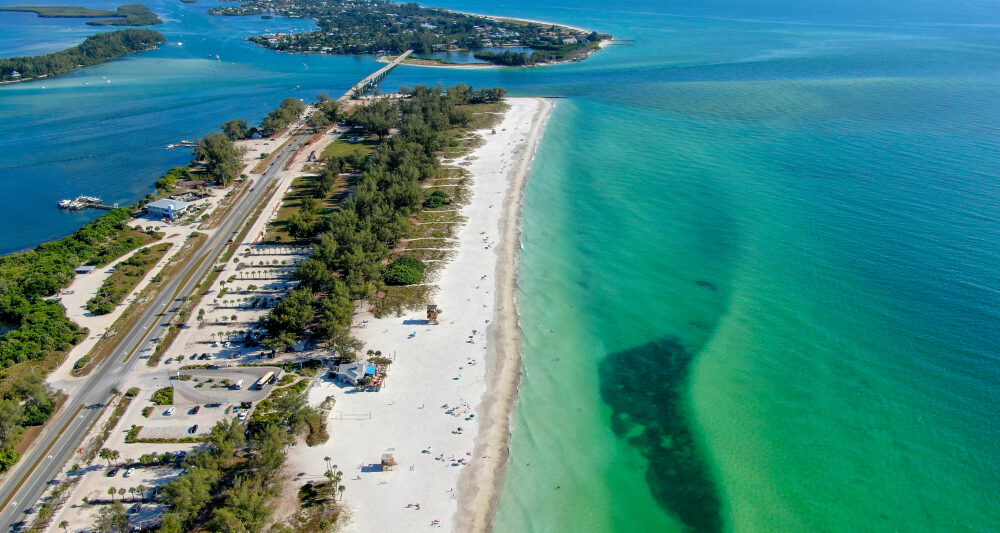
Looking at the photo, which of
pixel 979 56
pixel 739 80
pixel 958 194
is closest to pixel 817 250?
pixel 958 194

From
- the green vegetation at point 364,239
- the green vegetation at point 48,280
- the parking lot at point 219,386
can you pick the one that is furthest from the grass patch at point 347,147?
the parking lot at point 219,386

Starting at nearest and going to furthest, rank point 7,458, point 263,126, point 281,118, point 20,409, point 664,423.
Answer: point 7,458 < point 20,409 < point 664,423 < point 263,126 < point 281,118

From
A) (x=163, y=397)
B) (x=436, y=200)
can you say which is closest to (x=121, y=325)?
(x=163, y=397)

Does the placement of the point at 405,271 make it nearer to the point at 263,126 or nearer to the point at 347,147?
the point at 347,147

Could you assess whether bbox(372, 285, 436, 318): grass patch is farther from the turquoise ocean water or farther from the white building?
the white building

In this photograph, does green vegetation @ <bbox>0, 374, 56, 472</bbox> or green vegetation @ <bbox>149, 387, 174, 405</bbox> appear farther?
green vegetation @ <bbox>149, 387, 174, 405</bbox>

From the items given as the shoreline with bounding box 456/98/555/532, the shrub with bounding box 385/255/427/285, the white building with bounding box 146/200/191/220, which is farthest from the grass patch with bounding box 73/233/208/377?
the shoreline with bounding box 456/98/555/532
